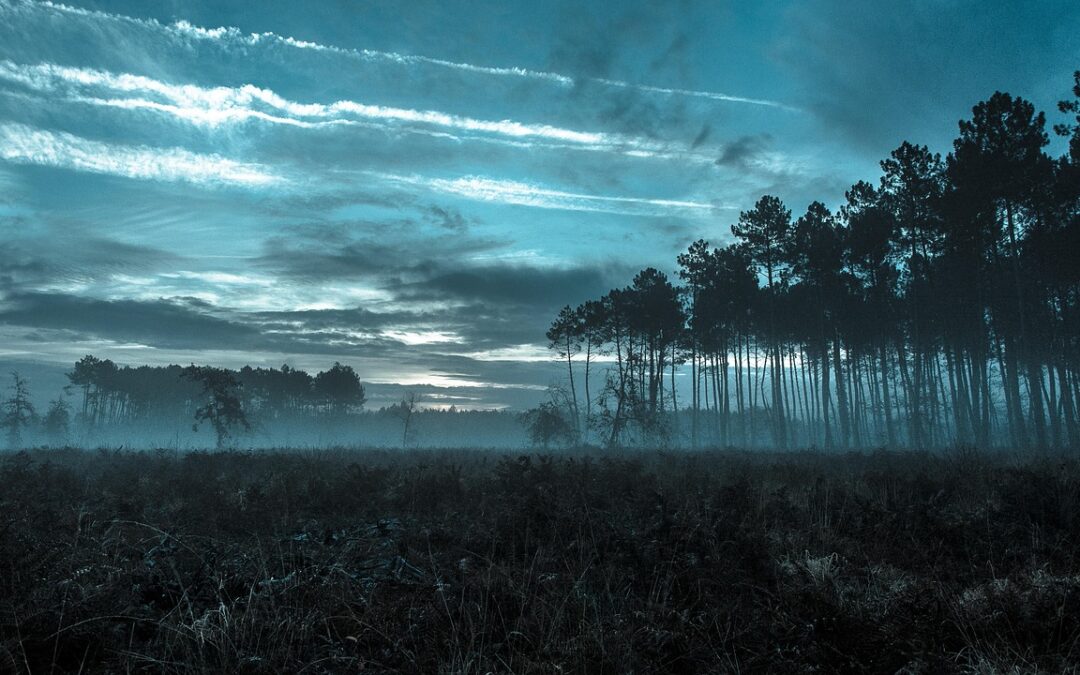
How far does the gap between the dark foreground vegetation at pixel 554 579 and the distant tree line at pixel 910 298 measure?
21746mm

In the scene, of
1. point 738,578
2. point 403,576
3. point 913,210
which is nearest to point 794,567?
point 738,578

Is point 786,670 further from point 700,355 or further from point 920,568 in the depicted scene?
point 700,355

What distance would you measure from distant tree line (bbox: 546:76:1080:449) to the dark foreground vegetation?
2175cm

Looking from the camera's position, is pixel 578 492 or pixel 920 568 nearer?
pixel 920 568

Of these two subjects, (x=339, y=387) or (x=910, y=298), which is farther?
(x=339, y=387)

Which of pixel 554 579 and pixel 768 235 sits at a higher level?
pixel 768 235

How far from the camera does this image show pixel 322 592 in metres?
4.54

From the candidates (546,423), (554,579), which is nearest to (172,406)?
(546,423)

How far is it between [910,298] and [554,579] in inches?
1511

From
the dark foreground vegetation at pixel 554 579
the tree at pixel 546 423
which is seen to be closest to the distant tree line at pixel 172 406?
the tree at pixel 546 423

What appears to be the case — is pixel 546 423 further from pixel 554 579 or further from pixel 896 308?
pixel 554 579

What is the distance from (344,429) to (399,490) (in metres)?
114

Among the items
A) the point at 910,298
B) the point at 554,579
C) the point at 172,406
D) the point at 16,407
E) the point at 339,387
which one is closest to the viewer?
the point at 554,579

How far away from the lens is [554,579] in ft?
16.4
